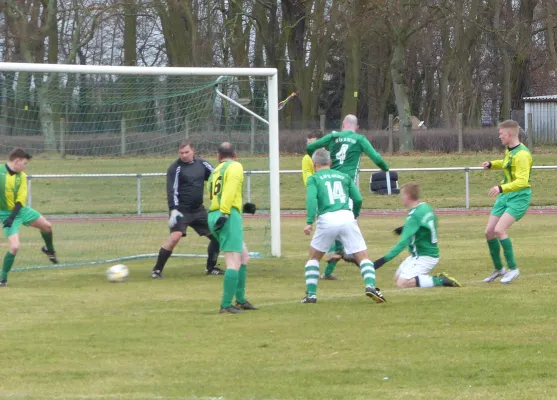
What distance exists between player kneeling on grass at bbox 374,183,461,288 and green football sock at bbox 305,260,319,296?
988mm

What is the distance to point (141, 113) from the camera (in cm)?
1727

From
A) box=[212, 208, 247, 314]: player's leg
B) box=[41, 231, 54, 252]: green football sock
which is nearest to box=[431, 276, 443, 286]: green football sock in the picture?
box=[212, 208, 247, 314]: player's leg

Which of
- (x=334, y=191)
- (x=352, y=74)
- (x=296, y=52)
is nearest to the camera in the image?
(x=334, y=191)

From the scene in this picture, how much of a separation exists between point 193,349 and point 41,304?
345 centimetres

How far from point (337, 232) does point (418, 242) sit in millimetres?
1196

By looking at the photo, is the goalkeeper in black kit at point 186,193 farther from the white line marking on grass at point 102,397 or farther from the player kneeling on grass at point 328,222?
the white line marking on grass at point 102,397

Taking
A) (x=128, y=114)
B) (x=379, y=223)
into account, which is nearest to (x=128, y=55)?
(x=379, y=223)

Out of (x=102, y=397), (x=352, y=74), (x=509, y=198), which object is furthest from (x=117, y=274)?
(x=352, y=74)

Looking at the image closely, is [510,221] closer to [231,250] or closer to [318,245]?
[318,245]

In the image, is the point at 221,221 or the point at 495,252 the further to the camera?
the point at 495,252

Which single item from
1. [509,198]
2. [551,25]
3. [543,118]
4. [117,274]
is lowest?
[117,274]

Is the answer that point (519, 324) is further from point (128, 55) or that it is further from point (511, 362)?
point (128, 55)

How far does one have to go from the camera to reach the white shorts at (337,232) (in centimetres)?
1103

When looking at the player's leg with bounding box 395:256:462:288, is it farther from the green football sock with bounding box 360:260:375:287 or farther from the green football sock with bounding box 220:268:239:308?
the green football sock with bounding box 220:268:239:308
